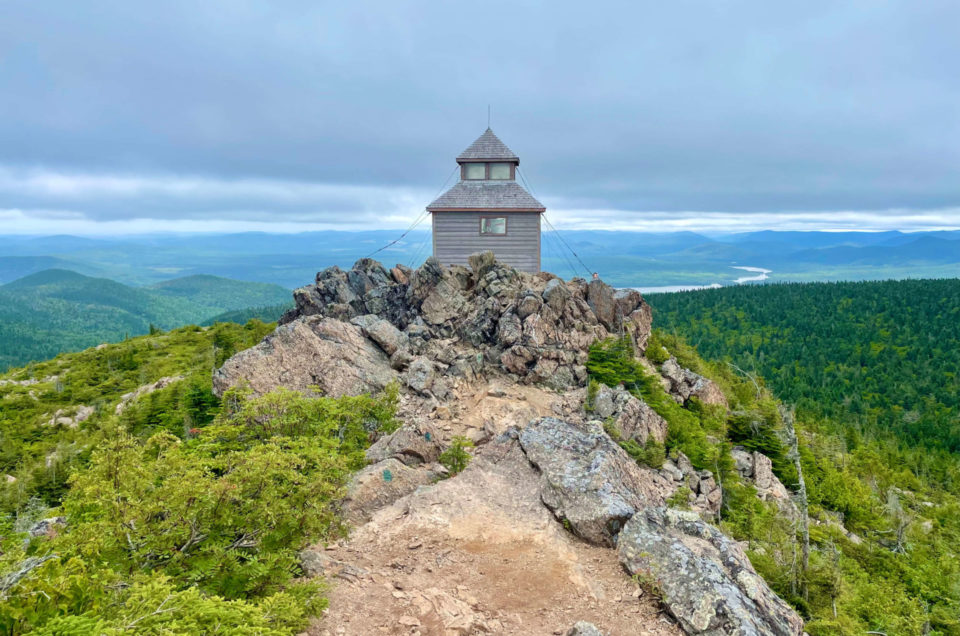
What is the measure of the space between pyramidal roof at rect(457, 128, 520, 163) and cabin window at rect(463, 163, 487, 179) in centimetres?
49

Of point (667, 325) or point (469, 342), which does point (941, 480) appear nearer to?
point (667, 325)

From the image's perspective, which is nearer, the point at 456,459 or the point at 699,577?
the point at 699,577

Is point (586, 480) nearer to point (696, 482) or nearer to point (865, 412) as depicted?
point (696, 482)

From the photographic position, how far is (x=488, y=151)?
105 ft

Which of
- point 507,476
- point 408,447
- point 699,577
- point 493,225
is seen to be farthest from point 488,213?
point 699,577

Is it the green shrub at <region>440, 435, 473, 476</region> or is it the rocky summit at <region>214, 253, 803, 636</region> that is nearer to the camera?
the rocky summit at <region>214, 253, 803, 636</region>

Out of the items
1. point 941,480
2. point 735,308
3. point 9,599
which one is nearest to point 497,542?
point 9,599

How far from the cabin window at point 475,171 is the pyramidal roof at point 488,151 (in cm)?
49

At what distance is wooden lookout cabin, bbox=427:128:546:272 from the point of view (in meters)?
31.2

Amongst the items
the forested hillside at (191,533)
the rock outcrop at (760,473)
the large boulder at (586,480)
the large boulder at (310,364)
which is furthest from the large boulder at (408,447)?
the rock outcrop at (760,473)

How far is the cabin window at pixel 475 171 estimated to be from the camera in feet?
106

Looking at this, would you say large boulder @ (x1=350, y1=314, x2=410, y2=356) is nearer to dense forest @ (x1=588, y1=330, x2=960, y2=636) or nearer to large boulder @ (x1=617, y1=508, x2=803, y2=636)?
dense forest @ (x1=588, y1=330, x2=960, y2=636)

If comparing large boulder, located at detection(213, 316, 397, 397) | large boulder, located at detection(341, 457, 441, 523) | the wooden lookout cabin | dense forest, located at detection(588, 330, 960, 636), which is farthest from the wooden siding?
large boulder, located at detection(341, 457, 441, 523)

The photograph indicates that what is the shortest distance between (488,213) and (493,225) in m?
0.81
